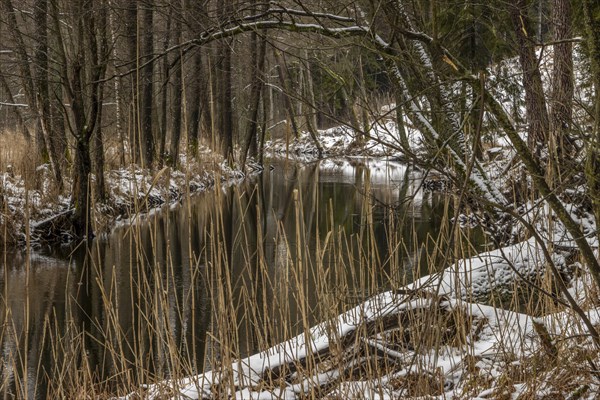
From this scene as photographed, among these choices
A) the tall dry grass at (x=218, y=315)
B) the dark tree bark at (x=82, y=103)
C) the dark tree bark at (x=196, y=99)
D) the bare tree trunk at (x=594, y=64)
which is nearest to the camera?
the bare tree trunk at (x=594, y=64)

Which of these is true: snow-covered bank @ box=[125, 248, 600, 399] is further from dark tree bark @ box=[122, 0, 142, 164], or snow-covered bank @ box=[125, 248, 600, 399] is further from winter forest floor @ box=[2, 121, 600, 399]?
dark tree bark @ box=[122, 0, 142, 164]

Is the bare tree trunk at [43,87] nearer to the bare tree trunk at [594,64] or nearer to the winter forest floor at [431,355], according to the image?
the winter forest floor at [431,355]

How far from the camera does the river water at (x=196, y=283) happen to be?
3.00 meters

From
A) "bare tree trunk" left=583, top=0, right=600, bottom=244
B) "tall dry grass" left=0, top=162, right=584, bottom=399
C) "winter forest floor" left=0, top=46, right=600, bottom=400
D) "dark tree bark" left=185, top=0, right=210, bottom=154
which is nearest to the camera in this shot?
"bare tree trunk" left=583, top=0, right=600, bottom=244

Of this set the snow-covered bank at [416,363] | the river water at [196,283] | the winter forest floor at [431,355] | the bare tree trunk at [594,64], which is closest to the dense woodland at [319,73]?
the bare tree trunk at [594,64]

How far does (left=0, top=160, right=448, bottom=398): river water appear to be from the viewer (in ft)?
9.83

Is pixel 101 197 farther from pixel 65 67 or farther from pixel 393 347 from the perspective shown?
pixel 393 347

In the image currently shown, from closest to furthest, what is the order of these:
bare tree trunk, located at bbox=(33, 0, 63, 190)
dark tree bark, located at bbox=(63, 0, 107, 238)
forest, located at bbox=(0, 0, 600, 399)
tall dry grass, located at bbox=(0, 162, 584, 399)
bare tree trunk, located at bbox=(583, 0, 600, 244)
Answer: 1. bare tree trunk, located at bbox=(583, 0, 600, 244)
2. forest, located at bbox=(0, 0, 600, 399)
3. tall dry grass, located at bbox=(0, 162, 584, 399)
4. dark tree bark, located at bbox=(63, 0, 107, 238)
5. bare tree trunk, located at bbox=(33, 0, 63, 190)

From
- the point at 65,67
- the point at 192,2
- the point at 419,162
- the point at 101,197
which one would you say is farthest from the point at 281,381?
the point at 101,197

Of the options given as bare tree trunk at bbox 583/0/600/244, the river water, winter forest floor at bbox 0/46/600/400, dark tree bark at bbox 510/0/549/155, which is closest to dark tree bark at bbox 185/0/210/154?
the river water

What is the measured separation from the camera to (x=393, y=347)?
11.3 ft

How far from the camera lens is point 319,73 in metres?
5.49

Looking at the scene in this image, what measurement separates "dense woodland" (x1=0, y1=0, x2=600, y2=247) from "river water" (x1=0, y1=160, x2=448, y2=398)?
0.39m

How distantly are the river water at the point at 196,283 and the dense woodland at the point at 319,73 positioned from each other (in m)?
0.39
